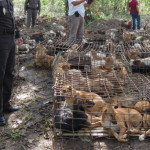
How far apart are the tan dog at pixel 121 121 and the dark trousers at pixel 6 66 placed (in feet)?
6.09

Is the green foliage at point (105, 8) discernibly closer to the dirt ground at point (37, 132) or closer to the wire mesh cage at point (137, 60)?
the wire mesh cage at point (137, 60)

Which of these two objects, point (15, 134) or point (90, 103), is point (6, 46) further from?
point (90, 103)

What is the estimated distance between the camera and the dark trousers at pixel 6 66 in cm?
368

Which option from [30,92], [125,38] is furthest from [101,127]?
[125,38]

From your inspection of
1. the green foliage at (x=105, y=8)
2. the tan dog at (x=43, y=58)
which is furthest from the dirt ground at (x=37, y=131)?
the green foliage at (x=105, y=8)

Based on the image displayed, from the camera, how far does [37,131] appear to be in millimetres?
3871

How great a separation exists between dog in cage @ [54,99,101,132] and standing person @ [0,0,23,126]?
3.71 feet

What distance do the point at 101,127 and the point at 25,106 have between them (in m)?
1.81

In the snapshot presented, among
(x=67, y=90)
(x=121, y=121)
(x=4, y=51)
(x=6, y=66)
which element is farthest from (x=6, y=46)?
(x=121, y=121)

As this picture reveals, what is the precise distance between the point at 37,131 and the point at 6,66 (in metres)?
1.32

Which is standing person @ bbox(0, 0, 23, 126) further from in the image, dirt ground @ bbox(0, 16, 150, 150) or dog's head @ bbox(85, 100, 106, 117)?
dog's head @ bbox(85, 100, 106, 117)

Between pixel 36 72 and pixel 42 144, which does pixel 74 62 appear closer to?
pixel 36 72

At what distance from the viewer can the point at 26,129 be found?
12.8 ft

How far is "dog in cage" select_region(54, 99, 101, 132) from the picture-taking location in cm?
351
